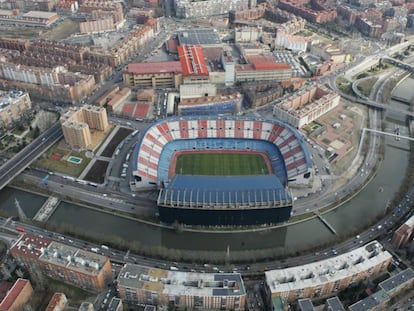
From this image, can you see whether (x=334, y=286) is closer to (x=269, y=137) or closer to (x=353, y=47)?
(x=269, y=137)

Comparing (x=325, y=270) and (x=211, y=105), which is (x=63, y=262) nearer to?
(x=325, y=270)

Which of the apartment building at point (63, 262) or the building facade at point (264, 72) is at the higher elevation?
the building facade at point (264, 72)

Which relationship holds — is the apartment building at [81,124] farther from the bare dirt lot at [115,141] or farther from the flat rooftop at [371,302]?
the flat rooftop at [371,302]

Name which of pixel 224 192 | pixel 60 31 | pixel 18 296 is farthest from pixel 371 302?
pixel 60 31

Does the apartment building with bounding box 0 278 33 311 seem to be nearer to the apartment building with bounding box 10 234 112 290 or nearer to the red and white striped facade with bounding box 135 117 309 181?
the apartment building with bounding box 10 234 112 290

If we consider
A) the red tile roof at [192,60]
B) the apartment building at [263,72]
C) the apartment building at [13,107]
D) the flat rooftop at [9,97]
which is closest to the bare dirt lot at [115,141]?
the apartment building at [13,107]

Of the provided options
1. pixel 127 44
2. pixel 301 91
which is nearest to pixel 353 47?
pixel 301 91

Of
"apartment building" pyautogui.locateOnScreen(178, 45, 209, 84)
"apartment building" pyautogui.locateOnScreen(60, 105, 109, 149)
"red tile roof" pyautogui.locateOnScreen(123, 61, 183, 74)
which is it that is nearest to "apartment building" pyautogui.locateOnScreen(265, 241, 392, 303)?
"apartment building" pyautogui.locateOnScreen(60, 105, 109, 149)

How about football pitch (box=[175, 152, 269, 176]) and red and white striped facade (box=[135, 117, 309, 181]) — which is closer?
football pitch (box=[175, 152, 269, 176])
